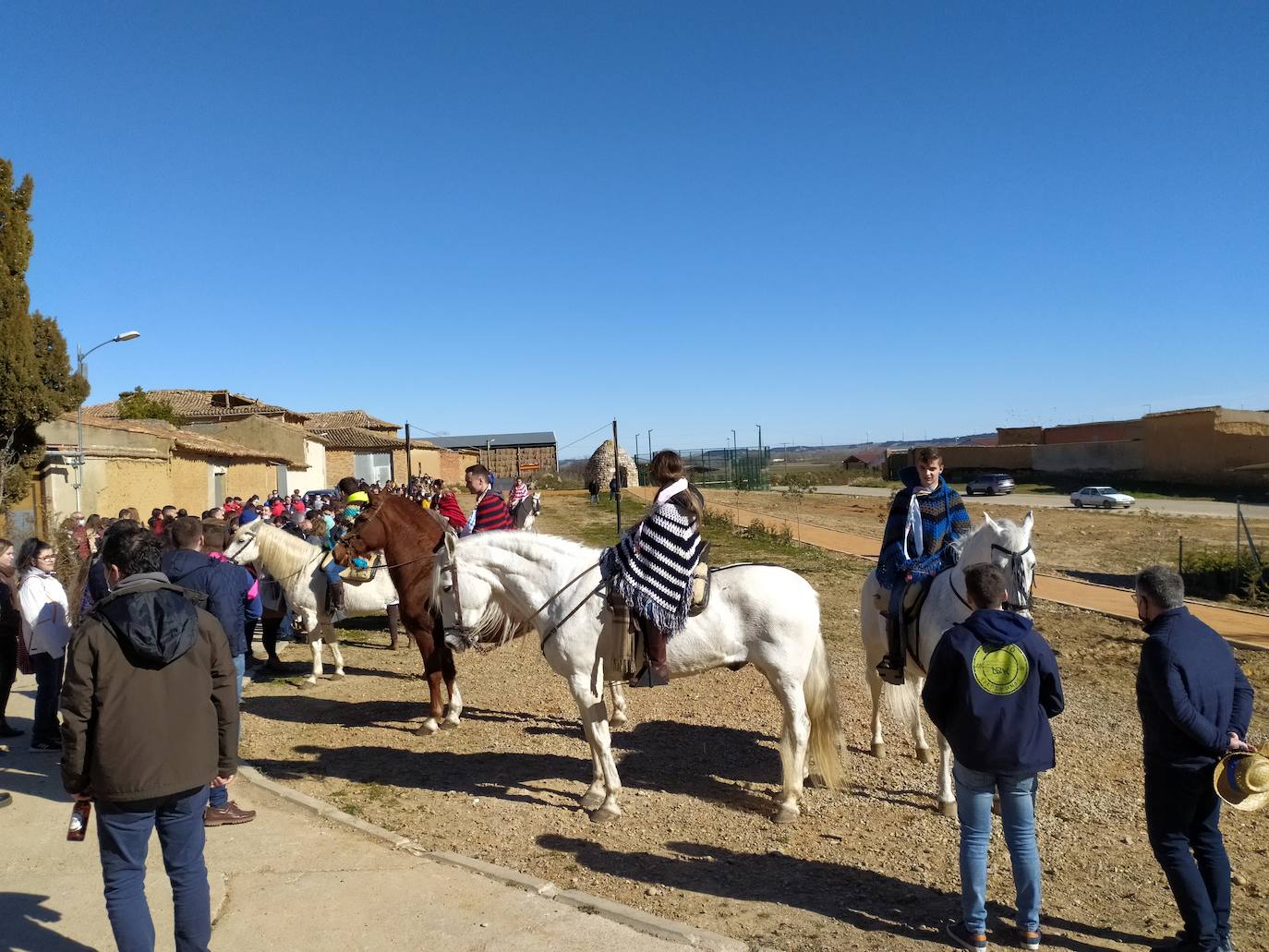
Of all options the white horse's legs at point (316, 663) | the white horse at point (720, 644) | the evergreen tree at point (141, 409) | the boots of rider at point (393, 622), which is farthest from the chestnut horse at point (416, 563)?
the evergreen tree at point (141, 409)

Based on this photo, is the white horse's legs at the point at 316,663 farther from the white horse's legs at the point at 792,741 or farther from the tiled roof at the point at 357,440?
the tiled roof at the point at 357,440

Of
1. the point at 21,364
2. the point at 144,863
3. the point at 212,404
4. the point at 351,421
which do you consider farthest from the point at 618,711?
the point at 351,421

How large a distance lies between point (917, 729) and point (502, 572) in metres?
3.24

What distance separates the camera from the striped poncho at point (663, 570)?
4.95m

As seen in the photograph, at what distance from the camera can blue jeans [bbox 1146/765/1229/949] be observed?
3.23m

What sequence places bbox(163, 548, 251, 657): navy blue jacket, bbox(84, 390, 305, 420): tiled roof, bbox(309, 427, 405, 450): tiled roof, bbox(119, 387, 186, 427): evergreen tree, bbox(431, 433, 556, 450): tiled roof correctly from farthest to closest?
1. bbox(431, 433, 556, 450): tiled roof
2. bbox(309, 427, 405, 450): tiled roof
3. bbox(84, 390, 305, 420): tiled roof
4. bbox(119, 387, 186, 427): evergreen tree
5. bbox(163, 548, 251, 657): navy blue jacket

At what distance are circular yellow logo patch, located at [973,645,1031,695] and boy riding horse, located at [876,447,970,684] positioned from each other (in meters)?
1.87

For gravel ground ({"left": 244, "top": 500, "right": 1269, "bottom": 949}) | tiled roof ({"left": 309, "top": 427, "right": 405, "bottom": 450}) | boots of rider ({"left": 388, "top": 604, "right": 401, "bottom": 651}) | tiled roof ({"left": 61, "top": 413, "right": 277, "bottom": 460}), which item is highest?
tiled roof ({"left": 309, "top": 427, "right": 405, "bottom": 450})

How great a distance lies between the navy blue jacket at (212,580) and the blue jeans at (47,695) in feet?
6.11

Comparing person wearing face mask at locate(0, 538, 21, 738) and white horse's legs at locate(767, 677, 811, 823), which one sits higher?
person wearing face mask at locate(0, 538, 21, 738)

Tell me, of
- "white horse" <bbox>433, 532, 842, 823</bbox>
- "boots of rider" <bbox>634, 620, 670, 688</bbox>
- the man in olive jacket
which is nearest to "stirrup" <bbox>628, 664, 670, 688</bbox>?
"boots of rider" <bbox>634, 620, 670, 688</bbox>

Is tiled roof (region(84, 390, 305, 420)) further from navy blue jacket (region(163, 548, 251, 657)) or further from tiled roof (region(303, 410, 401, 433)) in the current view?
navy blue jacket (region(163, 548, 251, 657))

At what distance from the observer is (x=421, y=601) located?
23.4 ft

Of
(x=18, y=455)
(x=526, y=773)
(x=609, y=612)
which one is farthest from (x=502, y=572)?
(x=18, y=455)
